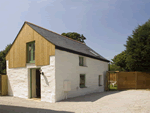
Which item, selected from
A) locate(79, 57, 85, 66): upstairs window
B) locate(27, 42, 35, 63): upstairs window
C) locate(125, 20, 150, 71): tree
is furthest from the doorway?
locate(125, 20, 150, 71): tree

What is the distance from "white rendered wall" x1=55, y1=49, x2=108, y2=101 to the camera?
9492 millimetres

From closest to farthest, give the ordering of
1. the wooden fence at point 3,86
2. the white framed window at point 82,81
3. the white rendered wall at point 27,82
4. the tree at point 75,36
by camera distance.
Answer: the white rendered wall at point 27,82 < the white framed window at point 82,81 < the wooden fence at point 3,86 < the tree at point 75,36

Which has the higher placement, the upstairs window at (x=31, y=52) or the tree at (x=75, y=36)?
the tree at (x=75, y=36)

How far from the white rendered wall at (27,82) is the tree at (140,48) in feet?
35.3

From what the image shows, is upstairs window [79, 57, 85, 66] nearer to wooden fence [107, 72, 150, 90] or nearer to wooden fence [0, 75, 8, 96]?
wooden fence [107, 72, 150, 90]

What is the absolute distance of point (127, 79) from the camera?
14.9 meters

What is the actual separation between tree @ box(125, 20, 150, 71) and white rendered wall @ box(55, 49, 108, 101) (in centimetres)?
427

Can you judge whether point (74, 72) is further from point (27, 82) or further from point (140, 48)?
point (140, 48)

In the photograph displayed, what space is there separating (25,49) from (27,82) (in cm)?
279

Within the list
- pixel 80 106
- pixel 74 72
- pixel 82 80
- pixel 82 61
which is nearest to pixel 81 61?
pixel 82 61

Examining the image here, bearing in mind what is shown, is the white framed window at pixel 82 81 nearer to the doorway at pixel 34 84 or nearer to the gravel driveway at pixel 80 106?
the gravel driveway at pixel 80 106

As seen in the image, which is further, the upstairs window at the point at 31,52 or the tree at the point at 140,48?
the tree at the point at 140,48

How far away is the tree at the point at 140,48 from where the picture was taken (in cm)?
1510

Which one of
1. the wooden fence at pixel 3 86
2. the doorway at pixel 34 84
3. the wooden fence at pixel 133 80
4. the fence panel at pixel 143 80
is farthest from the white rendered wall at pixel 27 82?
the fence panel at pixel 143 80
